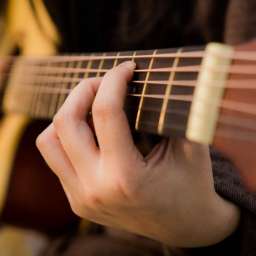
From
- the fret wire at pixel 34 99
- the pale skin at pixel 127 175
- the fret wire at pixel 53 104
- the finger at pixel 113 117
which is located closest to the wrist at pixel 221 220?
the pale skin at pixel 127 175

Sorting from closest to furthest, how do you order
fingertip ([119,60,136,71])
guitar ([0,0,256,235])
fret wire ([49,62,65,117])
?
guitar ([0,0,256,235])
fingertip ([119,60,136,71])
fret wire ([49,62,65,117])

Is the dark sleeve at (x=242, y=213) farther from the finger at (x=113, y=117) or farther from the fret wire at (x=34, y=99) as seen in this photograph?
the fret wire at (x=34, y=99)

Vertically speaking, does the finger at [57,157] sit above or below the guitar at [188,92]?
below

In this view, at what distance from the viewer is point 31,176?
891mm

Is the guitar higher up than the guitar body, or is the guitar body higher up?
the guitar

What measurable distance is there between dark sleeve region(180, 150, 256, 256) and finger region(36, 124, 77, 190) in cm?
15

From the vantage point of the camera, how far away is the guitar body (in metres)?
0.87

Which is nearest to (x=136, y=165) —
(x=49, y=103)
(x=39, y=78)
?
(x=49, y=103)

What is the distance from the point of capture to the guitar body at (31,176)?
87cm

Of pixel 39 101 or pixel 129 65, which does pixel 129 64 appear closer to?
pixel 129 65

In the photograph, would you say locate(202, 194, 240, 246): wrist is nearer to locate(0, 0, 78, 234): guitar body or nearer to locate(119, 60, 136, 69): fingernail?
locate(119, 60, 136, 69): fingernail

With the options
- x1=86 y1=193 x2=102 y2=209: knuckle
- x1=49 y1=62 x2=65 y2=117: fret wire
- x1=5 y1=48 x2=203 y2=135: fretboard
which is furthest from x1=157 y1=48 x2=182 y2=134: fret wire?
x1=49 y1=62 x2=65 y2=117: fret wire

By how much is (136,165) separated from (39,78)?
39 cm

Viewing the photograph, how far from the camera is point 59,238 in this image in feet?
2.68
